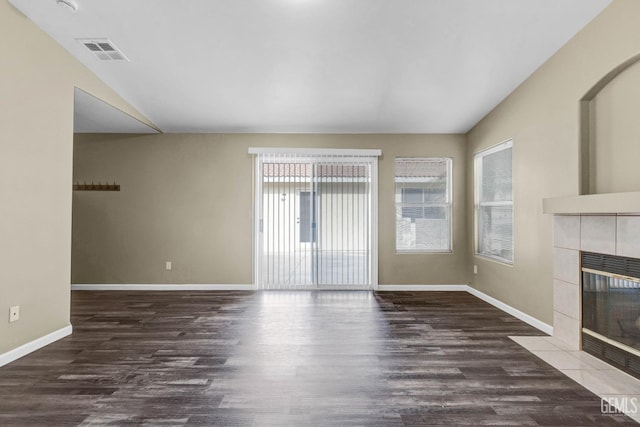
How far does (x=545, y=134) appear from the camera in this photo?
340cm

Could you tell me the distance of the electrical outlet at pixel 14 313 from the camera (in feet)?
8.91

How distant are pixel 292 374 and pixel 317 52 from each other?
296 centimetres

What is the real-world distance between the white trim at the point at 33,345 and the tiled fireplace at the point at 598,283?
479 centimetres

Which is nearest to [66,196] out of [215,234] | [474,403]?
[215,234]

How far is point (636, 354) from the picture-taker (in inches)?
94.4

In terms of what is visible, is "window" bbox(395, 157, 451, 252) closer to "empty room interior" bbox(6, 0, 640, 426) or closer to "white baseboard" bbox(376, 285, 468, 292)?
"empty room interior" bbox(6, 0, 640, 426)

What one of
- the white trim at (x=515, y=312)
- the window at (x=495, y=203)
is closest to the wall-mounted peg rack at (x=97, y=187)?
the window at (x=495, y=203)

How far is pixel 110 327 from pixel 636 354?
15.4 ft

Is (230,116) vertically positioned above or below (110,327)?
above

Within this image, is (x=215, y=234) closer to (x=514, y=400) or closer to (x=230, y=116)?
(x=230, y=116)

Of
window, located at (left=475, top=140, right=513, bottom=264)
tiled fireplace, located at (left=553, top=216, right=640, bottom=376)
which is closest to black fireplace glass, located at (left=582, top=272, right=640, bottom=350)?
tiled fireplace, located at (left=553, top=216, right=640, bottom=376)

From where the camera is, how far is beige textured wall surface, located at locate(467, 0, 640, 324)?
261 centimetres

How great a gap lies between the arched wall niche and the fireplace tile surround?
0.27 meters

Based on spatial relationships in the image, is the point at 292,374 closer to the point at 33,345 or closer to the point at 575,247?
the point at 33,345
